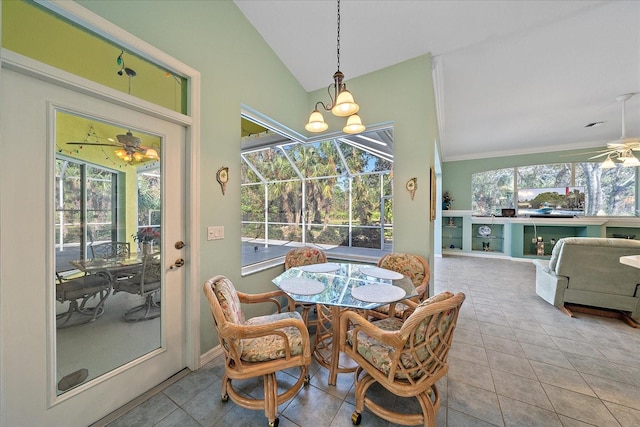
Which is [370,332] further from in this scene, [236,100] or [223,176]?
[236,100]

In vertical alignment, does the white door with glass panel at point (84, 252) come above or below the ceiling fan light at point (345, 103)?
below

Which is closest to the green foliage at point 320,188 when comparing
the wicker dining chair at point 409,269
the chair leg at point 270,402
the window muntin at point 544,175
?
the wicker dining chair at point 409,269

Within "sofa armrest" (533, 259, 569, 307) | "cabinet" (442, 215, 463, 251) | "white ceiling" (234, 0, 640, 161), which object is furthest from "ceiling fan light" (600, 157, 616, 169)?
"cabinet" (442, 215, 463, 251)

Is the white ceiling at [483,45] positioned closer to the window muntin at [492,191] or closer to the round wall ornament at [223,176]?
the round wall ornament at [223,176]

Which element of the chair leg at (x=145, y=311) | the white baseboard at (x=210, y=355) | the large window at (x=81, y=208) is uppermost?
A: the large window at (x=81, y=208)

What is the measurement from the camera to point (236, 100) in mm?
2266

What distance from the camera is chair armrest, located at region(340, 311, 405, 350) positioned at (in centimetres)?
124

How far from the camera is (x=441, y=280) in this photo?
4.45 meters

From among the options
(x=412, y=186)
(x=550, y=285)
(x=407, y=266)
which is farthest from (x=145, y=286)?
(x=550, y=285)

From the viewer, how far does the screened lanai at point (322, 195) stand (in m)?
4.16

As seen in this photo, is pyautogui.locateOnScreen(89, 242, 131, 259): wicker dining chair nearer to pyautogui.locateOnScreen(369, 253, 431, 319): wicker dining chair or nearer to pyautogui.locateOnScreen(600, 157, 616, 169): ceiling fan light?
pyautogui.locateOnScreen(369, 253, 431, 319): wicker dining chair

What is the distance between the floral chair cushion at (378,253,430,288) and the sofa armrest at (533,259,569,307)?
2.13 metres

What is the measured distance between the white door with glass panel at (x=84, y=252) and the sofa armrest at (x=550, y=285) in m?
4.45

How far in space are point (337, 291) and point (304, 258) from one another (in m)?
1.06
